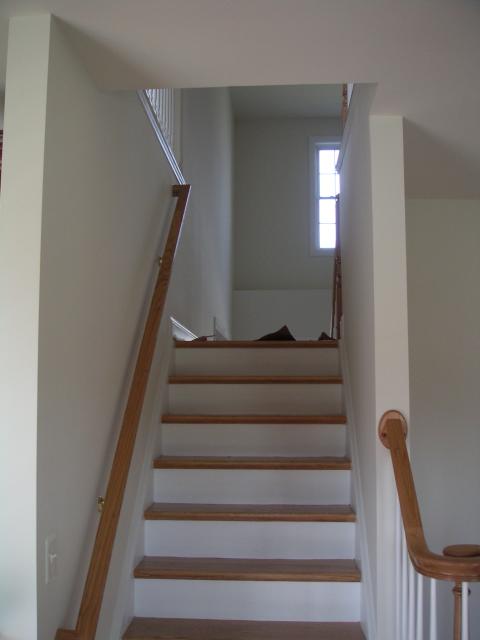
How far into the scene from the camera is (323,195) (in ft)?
28.7

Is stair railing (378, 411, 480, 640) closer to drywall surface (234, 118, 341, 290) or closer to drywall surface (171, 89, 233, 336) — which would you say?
drywall surface (171, 89, 233, 336)

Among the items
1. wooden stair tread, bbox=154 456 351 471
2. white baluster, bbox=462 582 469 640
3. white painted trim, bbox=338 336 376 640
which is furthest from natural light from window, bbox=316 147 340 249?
white baluster, bbox=462 582 469 640

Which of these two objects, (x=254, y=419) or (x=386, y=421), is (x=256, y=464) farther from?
(x=386, y=421)

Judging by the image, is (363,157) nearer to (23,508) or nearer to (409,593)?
(409,593)

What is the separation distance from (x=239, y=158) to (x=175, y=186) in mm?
4871

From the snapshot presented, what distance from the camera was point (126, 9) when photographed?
184 centimetres

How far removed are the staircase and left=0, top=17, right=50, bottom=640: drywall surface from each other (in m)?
0.84

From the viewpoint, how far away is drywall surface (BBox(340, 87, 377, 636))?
8.32ft

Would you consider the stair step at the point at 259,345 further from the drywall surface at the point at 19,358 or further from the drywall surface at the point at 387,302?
the drywall surface at the point at 19,358

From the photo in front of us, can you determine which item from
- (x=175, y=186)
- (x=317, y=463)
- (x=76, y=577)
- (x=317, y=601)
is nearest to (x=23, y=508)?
(x=76, y=577)

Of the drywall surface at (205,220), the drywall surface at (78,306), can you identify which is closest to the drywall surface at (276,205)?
the drywall surface at (205,220)

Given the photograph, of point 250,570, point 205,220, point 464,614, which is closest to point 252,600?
point 250,570

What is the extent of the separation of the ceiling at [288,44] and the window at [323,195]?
607 cm

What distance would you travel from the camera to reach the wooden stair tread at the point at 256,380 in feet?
11.8
